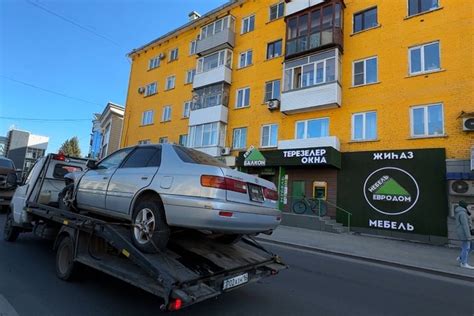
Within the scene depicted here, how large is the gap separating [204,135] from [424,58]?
1448 cm

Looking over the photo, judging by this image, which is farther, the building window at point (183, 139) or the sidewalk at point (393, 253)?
the building window at point (183, 139)

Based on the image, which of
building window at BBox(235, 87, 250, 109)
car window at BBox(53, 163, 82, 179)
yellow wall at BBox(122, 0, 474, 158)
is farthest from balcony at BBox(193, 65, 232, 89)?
car window at BBox(53, 163, 82, 179)

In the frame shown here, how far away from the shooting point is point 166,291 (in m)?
3.20

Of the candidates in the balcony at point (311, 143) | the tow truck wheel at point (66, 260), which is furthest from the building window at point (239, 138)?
the tow truck wheel at point (66, 260)

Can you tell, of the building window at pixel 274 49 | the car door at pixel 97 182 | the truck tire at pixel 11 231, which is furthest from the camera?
the building window at pixel 274 49

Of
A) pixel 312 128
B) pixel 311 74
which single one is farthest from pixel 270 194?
pixel 311 74

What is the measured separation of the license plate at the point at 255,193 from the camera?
171 inches

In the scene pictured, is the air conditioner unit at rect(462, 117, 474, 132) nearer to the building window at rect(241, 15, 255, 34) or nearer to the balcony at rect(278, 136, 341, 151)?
the balcony at rect(278, 136, 341, 151)

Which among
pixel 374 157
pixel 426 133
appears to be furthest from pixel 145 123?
pixel 426 133

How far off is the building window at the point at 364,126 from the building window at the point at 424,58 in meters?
2.93

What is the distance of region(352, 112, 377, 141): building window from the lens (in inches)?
650

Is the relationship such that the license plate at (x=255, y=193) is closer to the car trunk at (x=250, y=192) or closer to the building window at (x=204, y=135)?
the car trunk at (x=250, y=192)

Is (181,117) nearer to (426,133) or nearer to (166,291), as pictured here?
(426,133)

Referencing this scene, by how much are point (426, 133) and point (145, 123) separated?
76.4ft
